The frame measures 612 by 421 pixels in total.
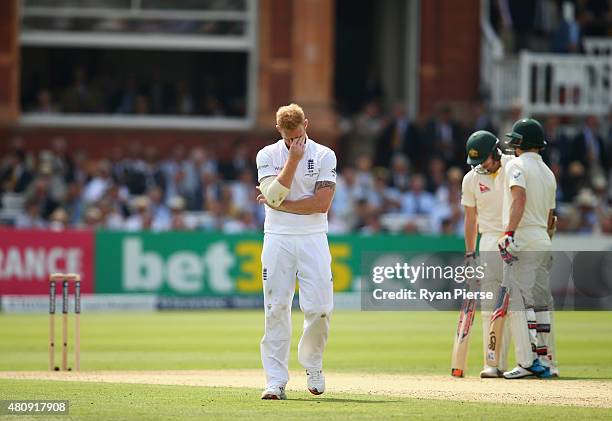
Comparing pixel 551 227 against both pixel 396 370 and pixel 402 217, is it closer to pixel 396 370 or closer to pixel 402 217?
pixel 396 370

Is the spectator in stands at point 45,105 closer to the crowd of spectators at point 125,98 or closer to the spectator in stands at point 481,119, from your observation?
the crowd of spectators at point 125,98

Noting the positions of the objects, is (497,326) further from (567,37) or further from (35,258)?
(567,37)

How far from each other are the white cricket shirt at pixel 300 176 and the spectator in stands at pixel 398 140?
15.4 meters

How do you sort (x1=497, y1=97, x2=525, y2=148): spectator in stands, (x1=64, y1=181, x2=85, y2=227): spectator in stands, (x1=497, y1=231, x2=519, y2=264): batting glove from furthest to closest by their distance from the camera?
1. (x1=497, y1=97, x2=525, y2=148): spectator in stands
2. (x1=64, y1=181, x2=85, y2=227): spectator in stands
3. (x1=497, y1=231, x2=519, y2=264): batting glove

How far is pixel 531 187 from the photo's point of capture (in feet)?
36.4

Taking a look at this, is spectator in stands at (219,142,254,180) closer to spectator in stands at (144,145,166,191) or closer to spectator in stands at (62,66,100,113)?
spectator in stands at (144,145,166,191)

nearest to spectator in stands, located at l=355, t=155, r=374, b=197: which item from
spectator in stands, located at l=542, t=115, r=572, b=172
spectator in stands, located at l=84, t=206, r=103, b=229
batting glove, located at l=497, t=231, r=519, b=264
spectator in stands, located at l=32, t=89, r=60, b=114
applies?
spectator in stands, located at l=542, t=115, r=572, b=172

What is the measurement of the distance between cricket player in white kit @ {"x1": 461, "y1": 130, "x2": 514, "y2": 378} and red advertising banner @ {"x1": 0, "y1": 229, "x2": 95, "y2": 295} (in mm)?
10331

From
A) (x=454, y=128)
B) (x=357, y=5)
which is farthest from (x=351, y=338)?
(x=357, y=5)

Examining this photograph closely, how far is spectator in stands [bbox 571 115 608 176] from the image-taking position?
81.7ft

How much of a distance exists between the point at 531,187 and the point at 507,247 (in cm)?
58

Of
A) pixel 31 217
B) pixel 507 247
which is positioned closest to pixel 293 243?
pixel 507 247

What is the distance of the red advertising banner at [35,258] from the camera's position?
20.6 metres

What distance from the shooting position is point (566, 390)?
10273 mm
